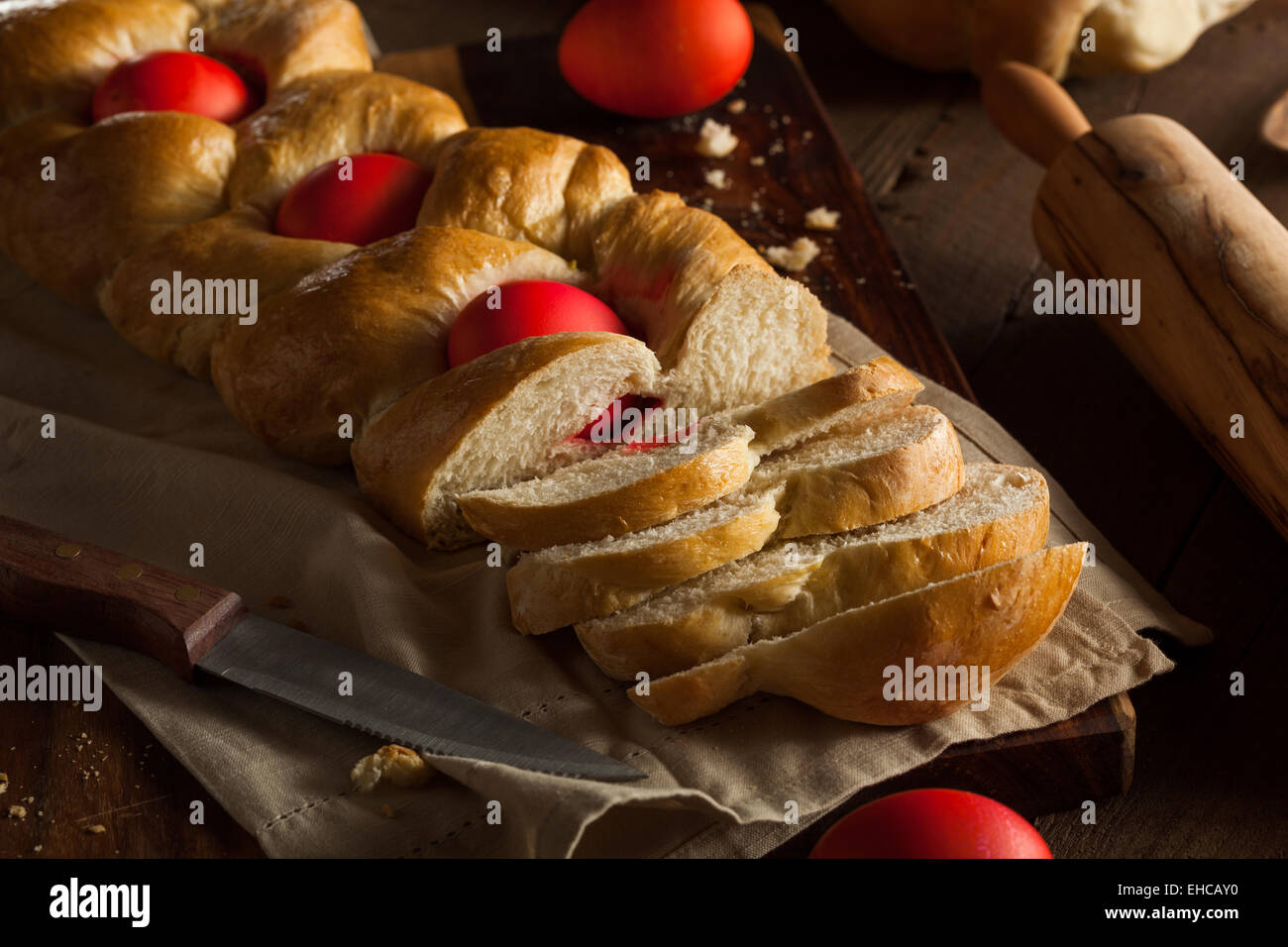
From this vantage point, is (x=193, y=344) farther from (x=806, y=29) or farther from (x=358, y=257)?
(x=806, y=29)

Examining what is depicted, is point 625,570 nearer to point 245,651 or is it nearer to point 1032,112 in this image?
point 245,651

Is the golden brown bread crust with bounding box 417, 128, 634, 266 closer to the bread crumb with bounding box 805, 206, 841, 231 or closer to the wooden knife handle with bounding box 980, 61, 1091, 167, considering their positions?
the bread crumb with bounding box 805, 206, 841, 231

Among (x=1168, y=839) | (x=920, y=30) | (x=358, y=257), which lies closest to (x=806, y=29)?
(x=920, y=30)

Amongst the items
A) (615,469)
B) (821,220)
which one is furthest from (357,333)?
(821,220)

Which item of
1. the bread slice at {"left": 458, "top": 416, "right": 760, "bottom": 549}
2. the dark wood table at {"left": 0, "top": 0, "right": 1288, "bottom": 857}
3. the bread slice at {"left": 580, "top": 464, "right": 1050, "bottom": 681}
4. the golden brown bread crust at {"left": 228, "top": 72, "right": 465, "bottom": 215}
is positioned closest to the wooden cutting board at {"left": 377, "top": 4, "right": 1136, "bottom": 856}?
the dark wood table at {"left": 0, "top": 0, "right": 1288, "bottom": 857}

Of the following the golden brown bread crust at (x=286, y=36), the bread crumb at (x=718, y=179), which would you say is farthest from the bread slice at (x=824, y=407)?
the golden brown bread crust at (x=286, y=36)
